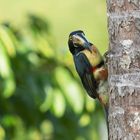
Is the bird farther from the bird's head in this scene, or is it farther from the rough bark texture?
the rough bark texture

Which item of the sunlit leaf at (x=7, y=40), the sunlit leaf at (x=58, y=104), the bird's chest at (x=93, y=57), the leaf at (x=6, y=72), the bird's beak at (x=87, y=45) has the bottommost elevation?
the sunlit leaf at (x=58, y=104)

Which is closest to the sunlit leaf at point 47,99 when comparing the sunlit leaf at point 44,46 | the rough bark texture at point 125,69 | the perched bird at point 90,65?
the sunlit leaf at point 44,46

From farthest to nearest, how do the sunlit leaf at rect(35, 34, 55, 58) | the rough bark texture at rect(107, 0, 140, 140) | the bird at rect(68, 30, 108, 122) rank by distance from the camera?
the sunlit leaf at rect(35, 34, 55, 58) → the bird at rect(68, 30, 108, 122) → the rough bark texture at rect(107, 0, 140, 140)

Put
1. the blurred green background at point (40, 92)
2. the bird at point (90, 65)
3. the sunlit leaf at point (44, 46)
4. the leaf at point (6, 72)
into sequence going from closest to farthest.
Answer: the bird at point (90, 65) → the leaf at point (6, 72) → the blurred green background at point (40, 92) → the sunlit leaf at point (44, 46)

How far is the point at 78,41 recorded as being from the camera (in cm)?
513

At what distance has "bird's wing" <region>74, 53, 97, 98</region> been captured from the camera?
5.19 m

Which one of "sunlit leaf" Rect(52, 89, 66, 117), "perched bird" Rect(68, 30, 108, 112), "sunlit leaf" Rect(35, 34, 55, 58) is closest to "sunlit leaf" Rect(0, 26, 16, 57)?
"sunlit leaf" Rect(35, 34, 55, 58)

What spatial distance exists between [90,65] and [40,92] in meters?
1.45

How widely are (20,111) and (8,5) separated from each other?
5.88 metres

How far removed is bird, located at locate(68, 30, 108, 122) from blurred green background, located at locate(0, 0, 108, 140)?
117 centimetres

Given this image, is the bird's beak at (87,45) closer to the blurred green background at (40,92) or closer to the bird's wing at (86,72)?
the bird's wing at (86,72)

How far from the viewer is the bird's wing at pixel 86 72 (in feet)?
17.0

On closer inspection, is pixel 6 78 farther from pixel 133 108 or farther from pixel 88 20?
pixel 88 20

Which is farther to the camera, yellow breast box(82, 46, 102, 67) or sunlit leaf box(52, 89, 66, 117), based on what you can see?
sunlit leaf box(52, 89, 66, 117)
